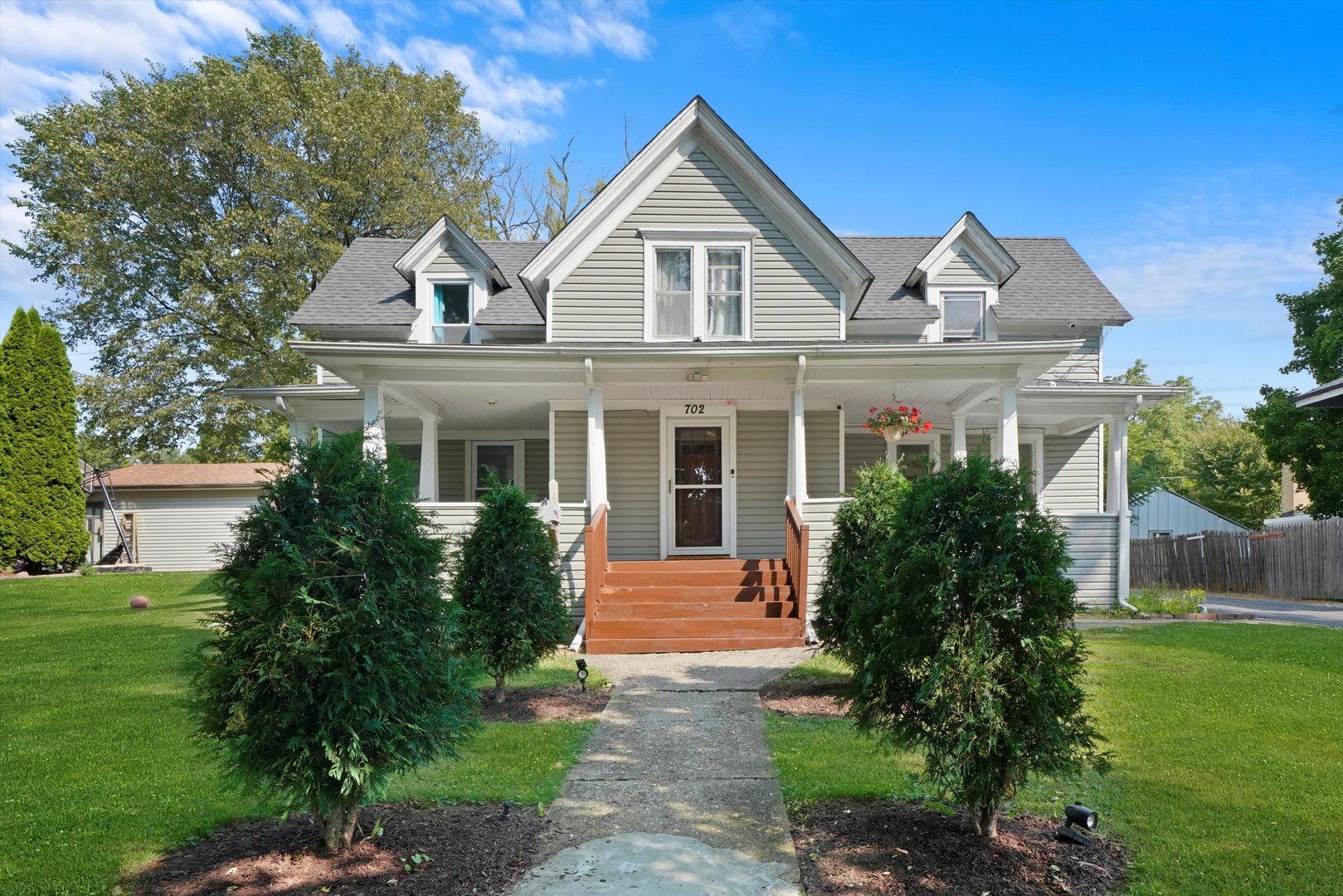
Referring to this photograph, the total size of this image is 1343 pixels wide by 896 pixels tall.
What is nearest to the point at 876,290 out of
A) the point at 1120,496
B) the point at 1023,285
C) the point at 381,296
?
A: the point at 1023,285

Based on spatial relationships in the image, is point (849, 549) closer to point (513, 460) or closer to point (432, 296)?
point (513, 460)

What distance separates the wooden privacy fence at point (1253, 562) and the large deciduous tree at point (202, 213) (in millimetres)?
24213

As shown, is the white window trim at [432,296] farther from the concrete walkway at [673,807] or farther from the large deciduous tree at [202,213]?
the large deciduous tree at [202,213]

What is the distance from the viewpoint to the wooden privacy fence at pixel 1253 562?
18.6 m

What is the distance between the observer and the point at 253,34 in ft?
87.0

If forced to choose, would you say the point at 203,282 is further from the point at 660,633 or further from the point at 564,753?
the point at 564,753

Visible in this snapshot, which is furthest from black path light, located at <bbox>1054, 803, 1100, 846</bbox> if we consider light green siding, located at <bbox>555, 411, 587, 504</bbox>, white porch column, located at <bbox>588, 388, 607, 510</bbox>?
light green siding, located at <bbox>555, 411, 587, 504</bbox>

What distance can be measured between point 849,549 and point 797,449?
3.68 m

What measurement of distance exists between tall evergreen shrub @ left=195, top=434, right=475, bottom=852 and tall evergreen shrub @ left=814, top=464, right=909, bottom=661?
406 centimetres

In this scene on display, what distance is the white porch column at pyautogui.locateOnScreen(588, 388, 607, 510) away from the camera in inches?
417

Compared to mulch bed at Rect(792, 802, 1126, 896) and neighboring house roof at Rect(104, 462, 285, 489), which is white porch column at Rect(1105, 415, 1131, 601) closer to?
mulch bed at Rect(792, 802, 1126, 896)

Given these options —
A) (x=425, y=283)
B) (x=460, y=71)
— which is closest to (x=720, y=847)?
(x=425, y=283)

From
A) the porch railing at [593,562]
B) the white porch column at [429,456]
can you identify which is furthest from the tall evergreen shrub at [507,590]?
the white porch column at [429,456]

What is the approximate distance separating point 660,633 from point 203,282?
22752mm
